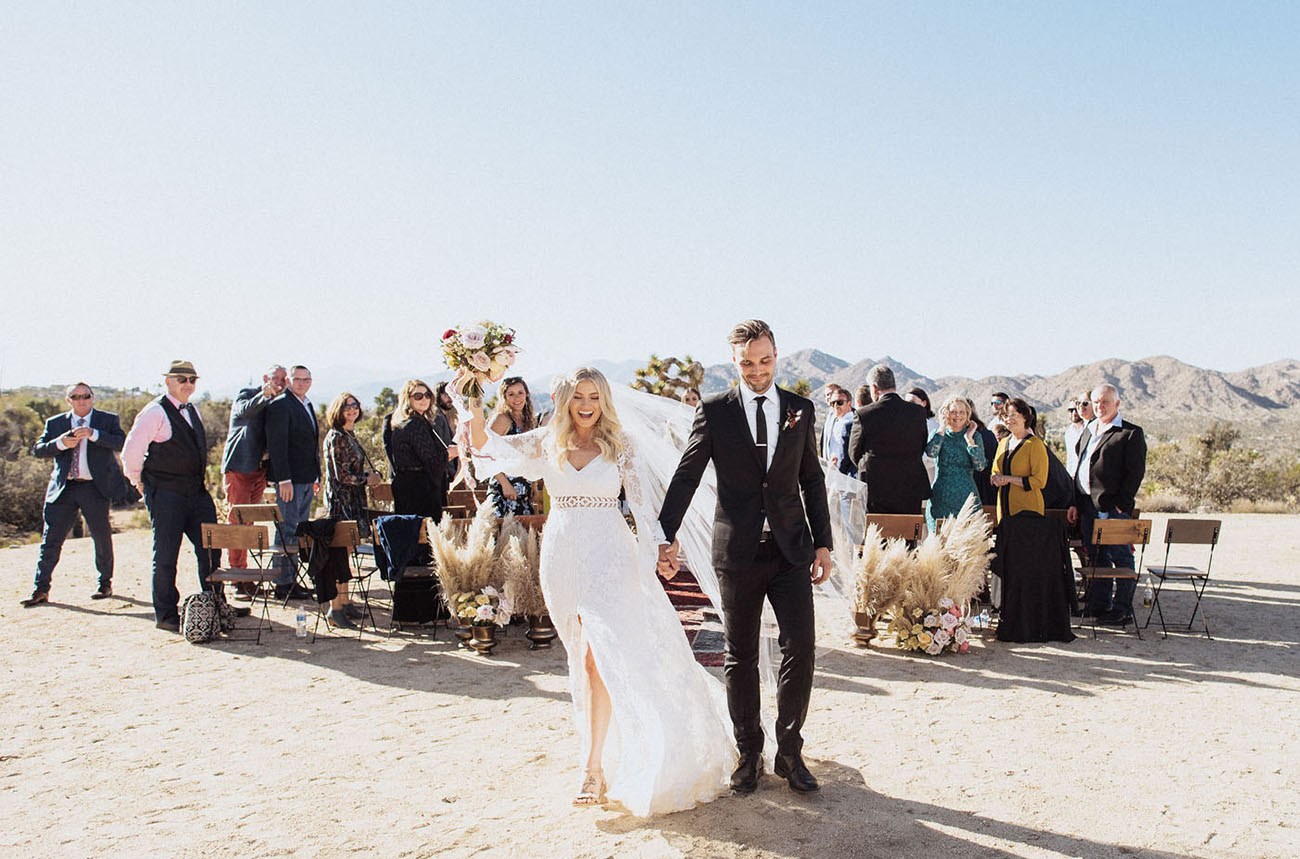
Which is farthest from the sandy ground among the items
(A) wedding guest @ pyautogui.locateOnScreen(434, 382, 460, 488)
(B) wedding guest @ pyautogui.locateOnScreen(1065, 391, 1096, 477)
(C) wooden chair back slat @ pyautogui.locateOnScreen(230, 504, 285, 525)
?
(A) wedding guest @ pyautogui.locateOnScreen(434, 382, 460, 488)

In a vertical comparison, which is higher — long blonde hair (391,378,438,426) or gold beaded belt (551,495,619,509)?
long blonde hair (391,378,438,426)

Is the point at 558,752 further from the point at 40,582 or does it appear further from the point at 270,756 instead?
the point at 40,582

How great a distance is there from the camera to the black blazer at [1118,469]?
841 centimetres

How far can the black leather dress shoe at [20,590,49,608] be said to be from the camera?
9312 mm

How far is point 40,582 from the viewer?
945 centimetres

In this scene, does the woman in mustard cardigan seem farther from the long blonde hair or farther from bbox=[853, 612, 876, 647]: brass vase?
the long blonde hair

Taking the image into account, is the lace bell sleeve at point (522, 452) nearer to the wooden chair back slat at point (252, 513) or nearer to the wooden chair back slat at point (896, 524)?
the wooden chair back slat at point (896, 524)

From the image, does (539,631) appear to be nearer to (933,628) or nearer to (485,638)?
(485,638)

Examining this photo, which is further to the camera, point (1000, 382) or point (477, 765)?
point (1000, 382)

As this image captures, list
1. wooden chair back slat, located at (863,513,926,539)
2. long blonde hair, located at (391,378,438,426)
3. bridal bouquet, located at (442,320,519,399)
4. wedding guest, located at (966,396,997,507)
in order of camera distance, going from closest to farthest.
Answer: bridal bouquet, located at (442,320,519,399)
wooden chair back slat, located at (863,513,926,539)
long blonde hair, located at (391,378,438,426)
wedding guest, located at (966,396,997,507)

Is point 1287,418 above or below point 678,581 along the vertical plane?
above

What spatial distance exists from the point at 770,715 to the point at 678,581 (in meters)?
5.65

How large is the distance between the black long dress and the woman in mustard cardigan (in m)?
0.12

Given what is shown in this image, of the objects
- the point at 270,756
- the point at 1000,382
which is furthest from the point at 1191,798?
the point at 1000,382
